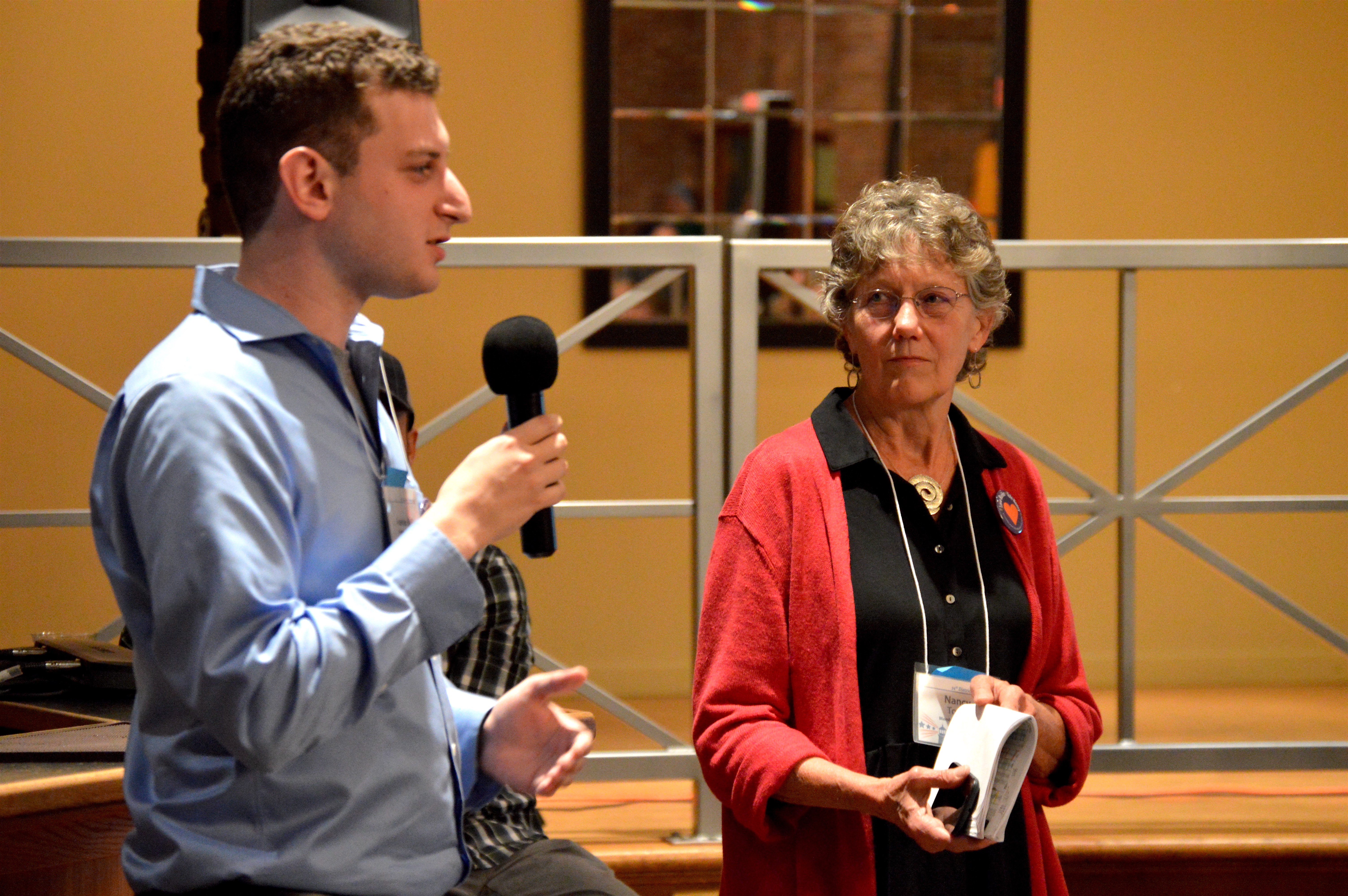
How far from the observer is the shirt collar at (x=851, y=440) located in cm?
174

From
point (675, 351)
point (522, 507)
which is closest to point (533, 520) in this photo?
point (522, 507)

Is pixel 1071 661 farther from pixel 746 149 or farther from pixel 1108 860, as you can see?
pixel 746 149

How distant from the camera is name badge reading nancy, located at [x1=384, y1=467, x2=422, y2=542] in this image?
3.63 feet

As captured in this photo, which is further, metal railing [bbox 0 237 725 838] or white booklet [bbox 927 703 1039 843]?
metal railing [bbox 0 237 725 838]

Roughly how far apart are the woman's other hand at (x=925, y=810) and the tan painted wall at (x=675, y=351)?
2787mm

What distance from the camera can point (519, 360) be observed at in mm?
1191

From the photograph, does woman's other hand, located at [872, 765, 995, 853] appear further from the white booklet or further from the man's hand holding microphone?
the man's hand holding microphone

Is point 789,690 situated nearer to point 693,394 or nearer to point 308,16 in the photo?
point 693,394

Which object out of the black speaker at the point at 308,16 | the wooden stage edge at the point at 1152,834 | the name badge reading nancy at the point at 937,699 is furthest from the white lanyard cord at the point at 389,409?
the wooden stage edge at the point at 1152,834

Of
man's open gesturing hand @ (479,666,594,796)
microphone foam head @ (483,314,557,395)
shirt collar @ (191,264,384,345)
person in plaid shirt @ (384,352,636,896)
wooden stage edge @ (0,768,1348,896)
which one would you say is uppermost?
shirt collar @ (191,264,384,345)

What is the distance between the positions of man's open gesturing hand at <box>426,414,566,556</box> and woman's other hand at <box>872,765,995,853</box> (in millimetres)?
624

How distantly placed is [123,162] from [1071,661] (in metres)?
3.67

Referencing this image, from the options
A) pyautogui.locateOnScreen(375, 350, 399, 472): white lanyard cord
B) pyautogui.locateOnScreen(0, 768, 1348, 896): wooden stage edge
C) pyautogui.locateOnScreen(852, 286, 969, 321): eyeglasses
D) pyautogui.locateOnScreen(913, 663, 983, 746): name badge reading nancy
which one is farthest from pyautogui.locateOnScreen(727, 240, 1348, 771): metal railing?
pyautogui.locateOnScreen(375, 350, 399, 472): white lanyard cord

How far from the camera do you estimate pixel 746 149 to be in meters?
4.57
